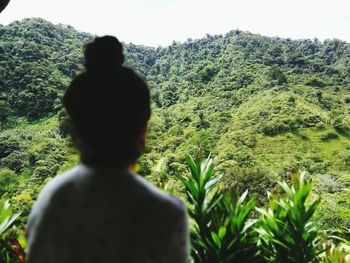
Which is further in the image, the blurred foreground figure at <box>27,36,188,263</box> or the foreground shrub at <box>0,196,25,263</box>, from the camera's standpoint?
the foreground shrub at <box>0,196,25,263</box>

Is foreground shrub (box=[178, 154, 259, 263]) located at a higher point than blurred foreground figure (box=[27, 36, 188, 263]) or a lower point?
lower

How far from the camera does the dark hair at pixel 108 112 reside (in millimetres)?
942

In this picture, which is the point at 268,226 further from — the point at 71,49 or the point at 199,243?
the point at 71,49

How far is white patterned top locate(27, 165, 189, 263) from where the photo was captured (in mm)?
875

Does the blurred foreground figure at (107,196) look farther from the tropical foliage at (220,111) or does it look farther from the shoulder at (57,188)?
the tropical foliage at (220,111)

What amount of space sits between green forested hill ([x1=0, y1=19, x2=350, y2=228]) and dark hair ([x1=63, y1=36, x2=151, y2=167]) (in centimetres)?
2525

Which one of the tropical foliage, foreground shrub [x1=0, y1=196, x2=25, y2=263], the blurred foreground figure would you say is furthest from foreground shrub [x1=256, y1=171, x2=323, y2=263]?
the tropical foliage

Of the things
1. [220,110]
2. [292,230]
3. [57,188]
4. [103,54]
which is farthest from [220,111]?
[57,188]

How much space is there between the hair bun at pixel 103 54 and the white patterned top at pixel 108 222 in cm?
24

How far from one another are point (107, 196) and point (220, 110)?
2353 inches

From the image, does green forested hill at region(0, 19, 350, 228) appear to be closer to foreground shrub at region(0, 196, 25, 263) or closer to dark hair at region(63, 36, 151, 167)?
foreground shrub at region(0, 196, 25, 263)

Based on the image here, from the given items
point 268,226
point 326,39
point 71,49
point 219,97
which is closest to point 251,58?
point 219,97

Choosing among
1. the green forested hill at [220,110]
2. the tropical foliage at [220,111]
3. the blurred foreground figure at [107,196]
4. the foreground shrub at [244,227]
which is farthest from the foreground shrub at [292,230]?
the green forested hill at [220,110]

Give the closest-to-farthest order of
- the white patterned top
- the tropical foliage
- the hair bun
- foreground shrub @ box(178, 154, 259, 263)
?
the white patterned top
the hair bun
foreground shrub @ box(178, 154, 259, 263)
the tropical foliage
